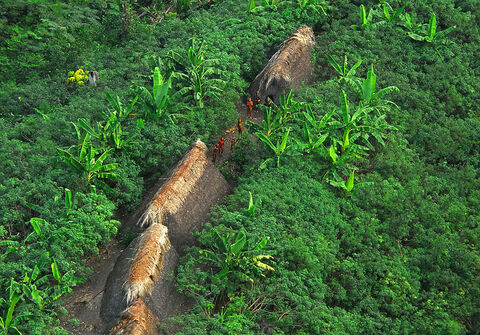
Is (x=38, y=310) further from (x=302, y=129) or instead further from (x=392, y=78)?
(x=392, y=78)

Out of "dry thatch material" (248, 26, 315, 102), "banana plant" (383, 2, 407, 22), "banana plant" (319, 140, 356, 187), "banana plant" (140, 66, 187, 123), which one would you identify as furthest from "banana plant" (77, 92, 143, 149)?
"banana plant" (383, 2, 407, 22)

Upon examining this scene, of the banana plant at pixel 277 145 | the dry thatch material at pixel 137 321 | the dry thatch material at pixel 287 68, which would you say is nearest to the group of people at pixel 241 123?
the dry thatch material at pixel 287 68

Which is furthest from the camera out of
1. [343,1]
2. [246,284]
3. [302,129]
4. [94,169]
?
[343,1]

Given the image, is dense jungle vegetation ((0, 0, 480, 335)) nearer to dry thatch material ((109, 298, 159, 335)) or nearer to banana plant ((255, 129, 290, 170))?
A: banana plant ((255, 129, 290, 170))

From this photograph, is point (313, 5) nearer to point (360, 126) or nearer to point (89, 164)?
point (360, 126)

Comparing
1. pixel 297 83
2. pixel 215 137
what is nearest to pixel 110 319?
pixel 215 137

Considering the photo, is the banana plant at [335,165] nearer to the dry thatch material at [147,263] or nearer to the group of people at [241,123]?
the group of people at [241,123]
